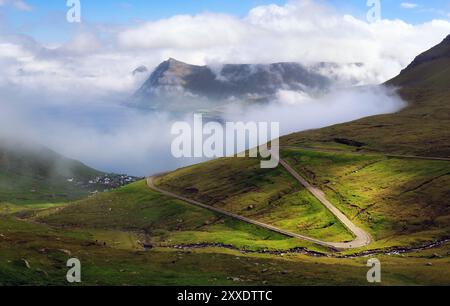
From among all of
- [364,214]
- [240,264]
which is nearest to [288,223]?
[364,214]

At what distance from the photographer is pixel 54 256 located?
11781 cm

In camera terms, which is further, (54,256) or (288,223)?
(288,223)

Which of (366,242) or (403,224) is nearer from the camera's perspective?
(366,242)

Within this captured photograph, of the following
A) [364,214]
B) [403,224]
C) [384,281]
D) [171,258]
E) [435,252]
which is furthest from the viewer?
[364,214]

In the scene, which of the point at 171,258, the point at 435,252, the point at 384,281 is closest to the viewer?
the point at 384,281
